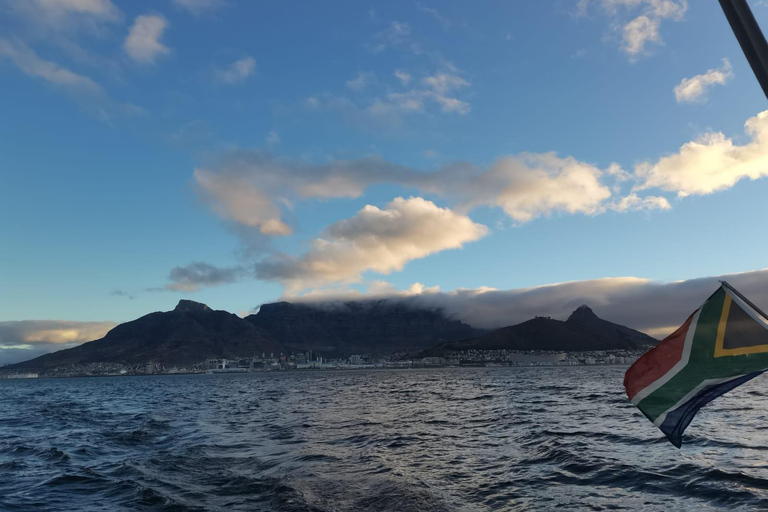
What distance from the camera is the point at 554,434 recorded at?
3419cm

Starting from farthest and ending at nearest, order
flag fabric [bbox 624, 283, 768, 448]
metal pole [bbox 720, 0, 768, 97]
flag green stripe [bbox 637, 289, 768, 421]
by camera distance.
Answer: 1. flag green stripe [bbox 637, 289, 768, 421]
2. flag fabric [bbox 624, 283, 768, 448]
3. metal pole [bbox 720, 0, 768, 97]

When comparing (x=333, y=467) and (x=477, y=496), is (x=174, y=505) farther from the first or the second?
(x=477, y=496)

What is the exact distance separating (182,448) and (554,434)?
26.6 m

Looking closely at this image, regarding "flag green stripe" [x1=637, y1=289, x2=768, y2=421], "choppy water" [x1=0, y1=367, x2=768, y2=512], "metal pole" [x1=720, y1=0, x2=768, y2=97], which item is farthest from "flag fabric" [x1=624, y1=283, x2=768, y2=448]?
"choppy water" [x1=0, y1=367, x2=768, y2=512]

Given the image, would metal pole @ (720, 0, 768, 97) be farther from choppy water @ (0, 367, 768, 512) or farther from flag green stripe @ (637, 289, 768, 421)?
choppy water @ (0, 367, 768, 512)

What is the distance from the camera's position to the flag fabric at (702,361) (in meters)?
8.45

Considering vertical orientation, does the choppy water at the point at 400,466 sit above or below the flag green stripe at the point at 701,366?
below

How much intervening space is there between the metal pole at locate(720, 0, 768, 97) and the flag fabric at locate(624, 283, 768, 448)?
4.16 meters

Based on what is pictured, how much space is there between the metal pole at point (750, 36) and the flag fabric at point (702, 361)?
13.6ft

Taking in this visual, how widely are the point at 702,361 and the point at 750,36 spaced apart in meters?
5.69

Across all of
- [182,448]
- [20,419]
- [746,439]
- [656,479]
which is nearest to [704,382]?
[656,479]

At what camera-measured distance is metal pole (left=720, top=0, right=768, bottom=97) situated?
21.3ft

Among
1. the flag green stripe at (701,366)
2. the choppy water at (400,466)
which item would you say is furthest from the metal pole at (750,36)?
the choppy water at (400,466)

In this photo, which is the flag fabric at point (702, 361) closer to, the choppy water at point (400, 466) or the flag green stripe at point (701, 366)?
the flag green stripe at point (701, 366)
